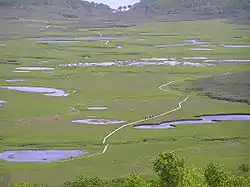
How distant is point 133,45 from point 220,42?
623 inches

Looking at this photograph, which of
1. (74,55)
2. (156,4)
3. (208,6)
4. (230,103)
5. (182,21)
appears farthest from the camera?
(156,4)

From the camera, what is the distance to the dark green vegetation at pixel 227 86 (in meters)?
53.1

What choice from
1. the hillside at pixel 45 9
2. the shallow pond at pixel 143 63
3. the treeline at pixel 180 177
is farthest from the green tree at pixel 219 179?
the hillside at pixel 45 9

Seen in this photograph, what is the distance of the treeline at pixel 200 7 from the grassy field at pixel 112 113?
65.1 m

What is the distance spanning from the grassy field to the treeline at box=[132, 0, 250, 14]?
214 feet

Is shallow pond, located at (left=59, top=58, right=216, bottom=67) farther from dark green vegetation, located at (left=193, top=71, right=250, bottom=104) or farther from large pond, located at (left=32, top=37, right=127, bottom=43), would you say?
large pond, located at (left=32, top=37, right=127, bottom=43)

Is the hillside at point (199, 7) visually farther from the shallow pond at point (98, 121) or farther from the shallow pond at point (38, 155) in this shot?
the shallow pond at point (38, 155)

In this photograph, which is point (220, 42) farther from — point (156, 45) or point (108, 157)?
point (108, 157)

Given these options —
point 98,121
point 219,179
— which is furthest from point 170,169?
point 98,121

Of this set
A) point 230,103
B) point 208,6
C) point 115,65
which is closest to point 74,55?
point 115,65

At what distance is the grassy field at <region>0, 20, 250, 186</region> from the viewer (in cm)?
3369

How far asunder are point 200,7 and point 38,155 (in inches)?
5064

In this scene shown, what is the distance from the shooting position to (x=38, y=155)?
3550cm

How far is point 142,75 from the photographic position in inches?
2589
